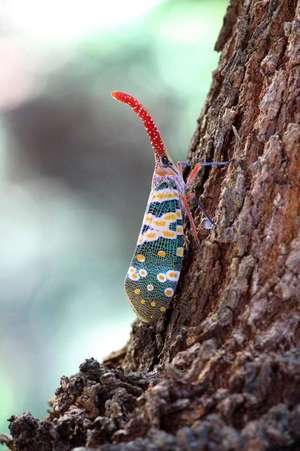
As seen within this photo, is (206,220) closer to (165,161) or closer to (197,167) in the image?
(197,167)

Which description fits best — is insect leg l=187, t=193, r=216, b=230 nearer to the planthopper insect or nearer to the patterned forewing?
the planthopper insect

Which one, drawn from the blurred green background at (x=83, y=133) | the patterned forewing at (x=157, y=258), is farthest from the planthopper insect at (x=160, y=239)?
the blurred green background at (x=83, y=133)

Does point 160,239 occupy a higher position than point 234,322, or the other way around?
point 160,239

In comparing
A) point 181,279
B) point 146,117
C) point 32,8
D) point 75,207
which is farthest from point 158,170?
point 32,8

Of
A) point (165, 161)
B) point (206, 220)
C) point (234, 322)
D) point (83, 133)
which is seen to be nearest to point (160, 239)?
point (206, 220)

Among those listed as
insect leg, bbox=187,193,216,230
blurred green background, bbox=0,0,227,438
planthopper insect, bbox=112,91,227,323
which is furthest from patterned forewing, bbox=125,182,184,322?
blurred green background, bbox=0,0,227,438

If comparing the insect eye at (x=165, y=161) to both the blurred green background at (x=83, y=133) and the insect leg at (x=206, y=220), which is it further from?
the blurred green background at (x=83, y=133)

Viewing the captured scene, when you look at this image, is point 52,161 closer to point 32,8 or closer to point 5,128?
point 5,128
